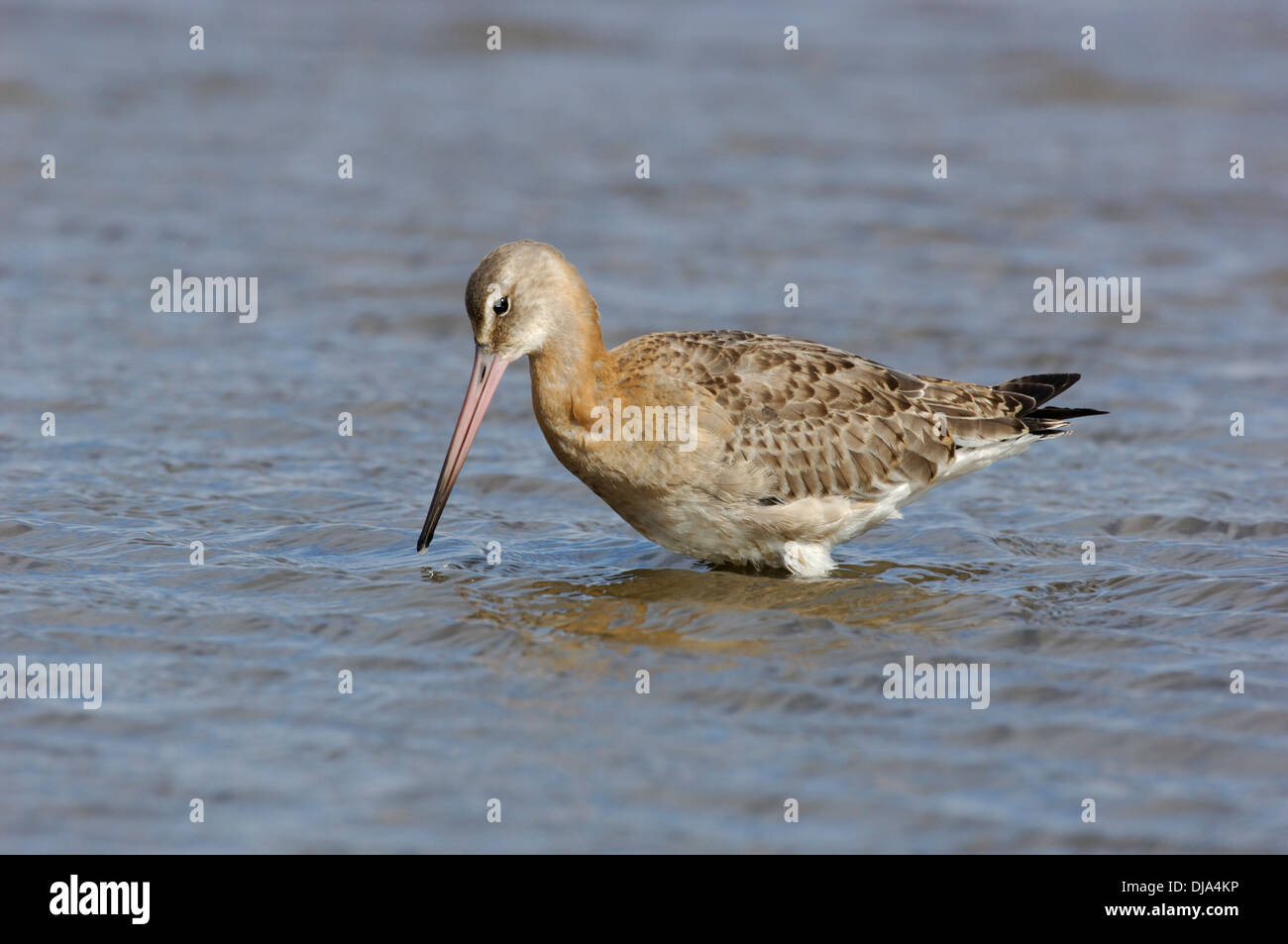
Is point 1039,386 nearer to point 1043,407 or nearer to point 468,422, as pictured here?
point 1043,407

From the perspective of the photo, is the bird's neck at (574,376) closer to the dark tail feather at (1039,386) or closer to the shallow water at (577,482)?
the shallow water at (577,482)

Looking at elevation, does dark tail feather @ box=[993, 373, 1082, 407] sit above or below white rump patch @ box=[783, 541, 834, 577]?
above

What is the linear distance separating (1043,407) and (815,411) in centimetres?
156

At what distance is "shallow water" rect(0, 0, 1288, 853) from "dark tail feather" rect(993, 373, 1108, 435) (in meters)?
0.61

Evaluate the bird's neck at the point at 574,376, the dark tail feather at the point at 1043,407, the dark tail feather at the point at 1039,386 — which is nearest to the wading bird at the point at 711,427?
the bird's neck at the point at 574,376

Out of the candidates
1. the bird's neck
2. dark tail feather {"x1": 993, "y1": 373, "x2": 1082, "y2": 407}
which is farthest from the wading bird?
dark tail feather {"x1": 993, "y1": 373, "x2": 1082, "y2": 407}

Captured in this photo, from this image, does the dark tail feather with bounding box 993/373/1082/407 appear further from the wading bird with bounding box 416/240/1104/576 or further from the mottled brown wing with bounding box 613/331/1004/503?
the wading bird with bounding box 416/240/1104/576

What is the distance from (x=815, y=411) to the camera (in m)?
9.02

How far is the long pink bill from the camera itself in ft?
28.3

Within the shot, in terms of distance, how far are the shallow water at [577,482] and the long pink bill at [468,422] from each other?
312 mm

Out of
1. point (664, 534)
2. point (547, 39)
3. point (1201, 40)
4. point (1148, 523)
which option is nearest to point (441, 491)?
point (664, 534)

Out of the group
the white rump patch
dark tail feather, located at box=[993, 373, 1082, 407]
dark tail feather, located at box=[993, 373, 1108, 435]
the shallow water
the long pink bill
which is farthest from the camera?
dark tail feather, located at box=[993, 373, 1082, 407]

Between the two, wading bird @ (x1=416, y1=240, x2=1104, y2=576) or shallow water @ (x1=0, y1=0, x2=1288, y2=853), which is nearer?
shallow water @ (x1=0, y1=0, x2=1288, y2=853)
